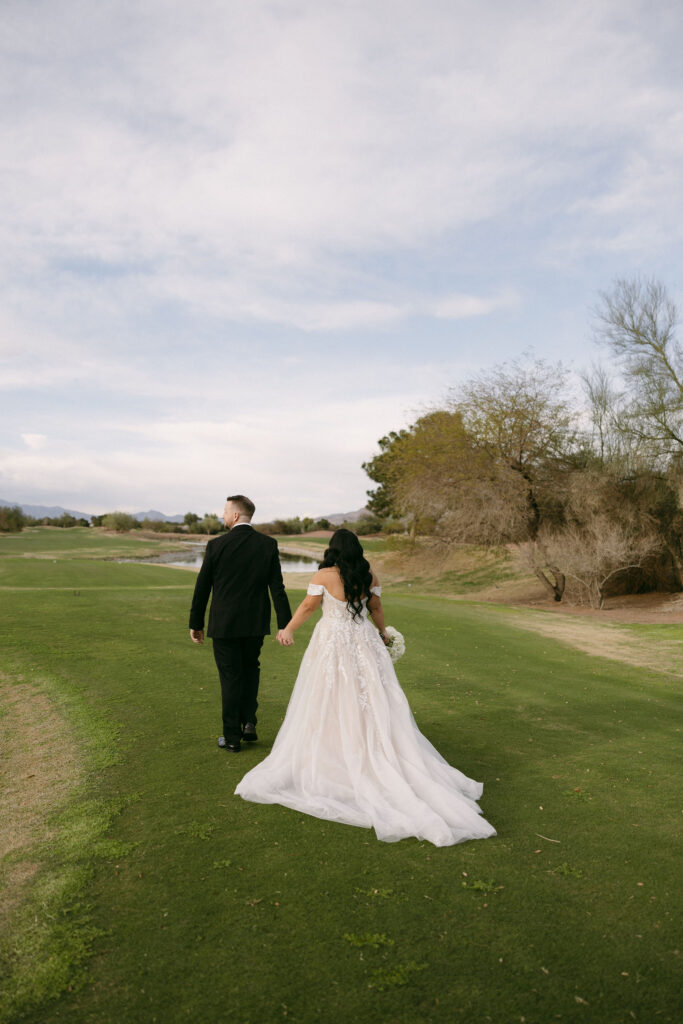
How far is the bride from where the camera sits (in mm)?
4941

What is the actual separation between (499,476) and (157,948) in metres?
30.4

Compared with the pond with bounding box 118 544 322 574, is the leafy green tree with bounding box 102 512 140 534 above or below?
above

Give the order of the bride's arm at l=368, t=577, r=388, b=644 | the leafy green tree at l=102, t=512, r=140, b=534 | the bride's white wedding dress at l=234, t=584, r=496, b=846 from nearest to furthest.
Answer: the bride's white wedding dress at l=234, t=584, r=496, b=846
the bride's arm at l=368, t=577, r=388, b=644
the leafy green tree at l=102, t=512, r=140, b=534

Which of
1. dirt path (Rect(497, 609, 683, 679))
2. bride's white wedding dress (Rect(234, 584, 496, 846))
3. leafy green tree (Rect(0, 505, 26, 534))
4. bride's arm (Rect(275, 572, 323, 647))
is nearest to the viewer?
bride's white wedding dress (Rect(234, 584, 496, 846))

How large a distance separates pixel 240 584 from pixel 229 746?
1.63 m

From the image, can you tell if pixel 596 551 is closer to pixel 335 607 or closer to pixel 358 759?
pixel 335 607

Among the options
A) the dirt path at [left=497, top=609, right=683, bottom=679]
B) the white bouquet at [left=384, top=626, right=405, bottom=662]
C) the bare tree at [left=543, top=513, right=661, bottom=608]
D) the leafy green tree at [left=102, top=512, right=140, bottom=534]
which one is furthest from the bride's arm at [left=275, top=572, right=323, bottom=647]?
the leafy green tree at [left=102, top=512, right=140, bottom=534]

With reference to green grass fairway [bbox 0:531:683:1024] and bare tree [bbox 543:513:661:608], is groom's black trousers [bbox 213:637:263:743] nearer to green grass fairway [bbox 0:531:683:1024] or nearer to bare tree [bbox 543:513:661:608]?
green grass fairway [bbox 0:531:683:1024]

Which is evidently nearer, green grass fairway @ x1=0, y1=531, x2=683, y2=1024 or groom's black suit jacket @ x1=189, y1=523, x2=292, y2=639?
green grass fairway @ x1=0, y1=531, x2=683, y2=1024

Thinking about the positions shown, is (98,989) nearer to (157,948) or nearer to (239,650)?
(157,948)

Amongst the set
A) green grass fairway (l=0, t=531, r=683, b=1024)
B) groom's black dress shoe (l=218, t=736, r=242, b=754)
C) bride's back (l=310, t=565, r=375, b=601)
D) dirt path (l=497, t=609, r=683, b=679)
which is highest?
bride's back (l=310, t=565, r=375, b=601)

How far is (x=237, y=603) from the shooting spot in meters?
6.50

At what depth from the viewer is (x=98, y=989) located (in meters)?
3.19

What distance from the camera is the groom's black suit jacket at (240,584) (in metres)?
6.48
